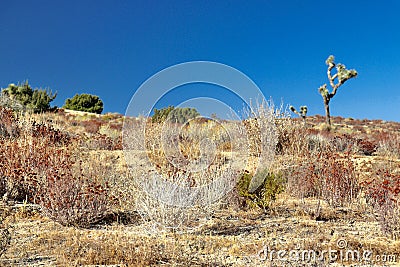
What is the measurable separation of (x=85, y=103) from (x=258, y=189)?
113 feet

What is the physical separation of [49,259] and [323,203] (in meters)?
5.34

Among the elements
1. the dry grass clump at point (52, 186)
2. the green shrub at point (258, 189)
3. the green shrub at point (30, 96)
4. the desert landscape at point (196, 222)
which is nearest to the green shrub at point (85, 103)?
the green shrub at point (30, 96)

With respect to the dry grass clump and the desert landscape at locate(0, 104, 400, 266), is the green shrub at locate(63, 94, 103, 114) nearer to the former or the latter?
the dry grass clump

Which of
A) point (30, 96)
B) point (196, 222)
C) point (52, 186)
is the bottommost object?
point (196, 222)

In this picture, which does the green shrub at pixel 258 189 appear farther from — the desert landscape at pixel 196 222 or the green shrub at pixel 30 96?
the green shrub at pixel 30 96

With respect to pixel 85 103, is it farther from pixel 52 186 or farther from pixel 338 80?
pixel 52 186

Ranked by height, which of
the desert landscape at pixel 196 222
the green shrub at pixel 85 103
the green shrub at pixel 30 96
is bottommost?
the desert landscape at pixel 196 222

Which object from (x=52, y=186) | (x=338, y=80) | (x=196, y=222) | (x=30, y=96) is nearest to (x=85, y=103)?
(x=30, y=96)

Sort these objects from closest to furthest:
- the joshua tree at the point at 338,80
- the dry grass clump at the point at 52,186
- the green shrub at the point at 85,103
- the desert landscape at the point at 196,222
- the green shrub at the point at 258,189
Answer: the desert landscape at the point at 196,222
the dry grass clump at the point at 52,186
the green shrub at the point at 258,189
the joshua tree at the point at 338,80
the green shrub at the point at 85,103

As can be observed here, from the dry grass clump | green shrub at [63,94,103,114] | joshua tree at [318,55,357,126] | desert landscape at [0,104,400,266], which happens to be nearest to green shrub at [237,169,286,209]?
desert landscape at [0,104,400,266]

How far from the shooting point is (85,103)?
3950cm

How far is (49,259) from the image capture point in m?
4.70

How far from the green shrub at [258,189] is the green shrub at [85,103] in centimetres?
3298

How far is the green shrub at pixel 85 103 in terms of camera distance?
3888 cm
